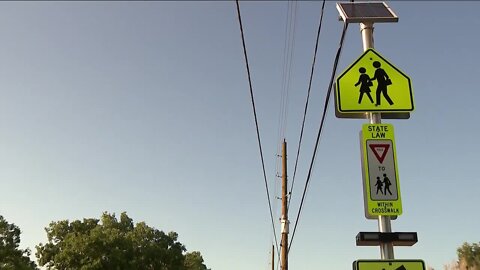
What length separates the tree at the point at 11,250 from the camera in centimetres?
4250

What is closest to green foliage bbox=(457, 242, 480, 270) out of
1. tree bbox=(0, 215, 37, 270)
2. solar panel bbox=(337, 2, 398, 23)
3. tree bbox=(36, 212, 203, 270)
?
tree bbox=(36, 212, 203, 270)

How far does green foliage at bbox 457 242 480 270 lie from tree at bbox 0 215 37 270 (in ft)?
334

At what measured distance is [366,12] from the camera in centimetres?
708

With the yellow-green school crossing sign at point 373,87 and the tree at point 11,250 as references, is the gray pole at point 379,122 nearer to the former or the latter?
the yellow-green school crossing sign at point 373,87

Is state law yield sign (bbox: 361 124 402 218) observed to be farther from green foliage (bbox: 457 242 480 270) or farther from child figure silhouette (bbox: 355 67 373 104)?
green foliage (bbox: 457 242 480 270)

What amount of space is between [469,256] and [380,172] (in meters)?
125

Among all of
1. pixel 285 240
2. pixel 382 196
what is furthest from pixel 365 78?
pixel 285 240

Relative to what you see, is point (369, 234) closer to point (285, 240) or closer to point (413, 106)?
point (413, 106)

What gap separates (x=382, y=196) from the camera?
5613 millimetres

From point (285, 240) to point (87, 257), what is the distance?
31.9 meters

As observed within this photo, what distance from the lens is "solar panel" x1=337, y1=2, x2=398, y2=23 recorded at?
6812 millimetres

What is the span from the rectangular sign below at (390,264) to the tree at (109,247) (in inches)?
1773

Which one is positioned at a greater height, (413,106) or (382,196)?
(413,106)

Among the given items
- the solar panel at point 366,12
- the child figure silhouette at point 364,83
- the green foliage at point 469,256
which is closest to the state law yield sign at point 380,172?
the child figure silhouette at point 364,83
